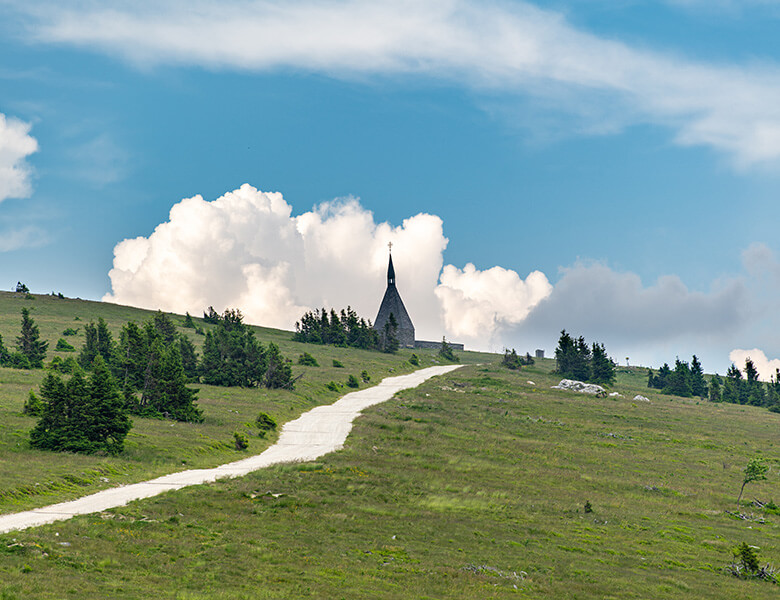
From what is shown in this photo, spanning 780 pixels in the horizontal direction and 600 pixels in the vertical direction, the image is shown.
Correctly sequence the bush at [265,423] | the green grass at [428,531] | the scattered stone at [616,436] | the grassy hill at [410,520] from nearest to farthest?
the green grass at [428,531] < the grassy hill at [410,520] < the bush at [265,423] < the scattered stone at [616,436]

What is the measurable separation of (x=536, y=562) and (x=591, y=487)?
18.2 meters

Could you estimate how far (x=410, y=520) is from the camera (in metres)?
29.2

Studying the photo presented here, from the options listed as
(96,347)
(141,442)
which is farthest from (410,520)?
(96,347)

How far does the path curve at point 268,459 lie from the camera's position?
2473 centimetres

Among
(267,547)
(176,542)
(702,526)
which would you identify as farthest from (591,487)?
(176,542)

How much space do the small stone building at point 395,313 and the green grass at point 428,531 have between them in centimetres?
11814

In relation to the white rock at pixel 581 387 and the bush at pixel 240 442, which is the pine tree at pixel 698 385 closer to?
the white rock at pixel 581 387

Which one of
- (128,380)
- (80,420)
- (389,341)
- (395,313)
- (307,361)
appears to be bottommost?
(80,420)

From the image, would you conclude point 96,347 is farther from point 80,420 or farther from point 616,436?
point 616,436

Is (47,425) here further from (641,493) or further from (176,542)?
(641,493)

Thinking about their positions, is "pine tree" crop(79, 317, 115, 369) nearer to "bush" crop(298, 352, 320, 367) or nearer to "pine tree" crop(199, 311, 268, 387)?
"pine tree" crop(199, 311, 268, 387)

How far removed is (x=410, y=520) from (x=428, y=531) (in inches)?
72.9

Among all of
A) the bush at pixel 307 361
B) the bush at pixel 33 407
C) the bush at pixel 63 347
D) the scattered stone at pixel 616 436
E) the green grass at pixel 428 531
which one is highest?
the bush at pixel 63 347

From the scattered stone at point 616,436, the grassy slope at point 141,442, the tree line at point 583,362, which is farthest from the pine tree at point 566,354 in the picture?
the scattered stone at point 616,436
